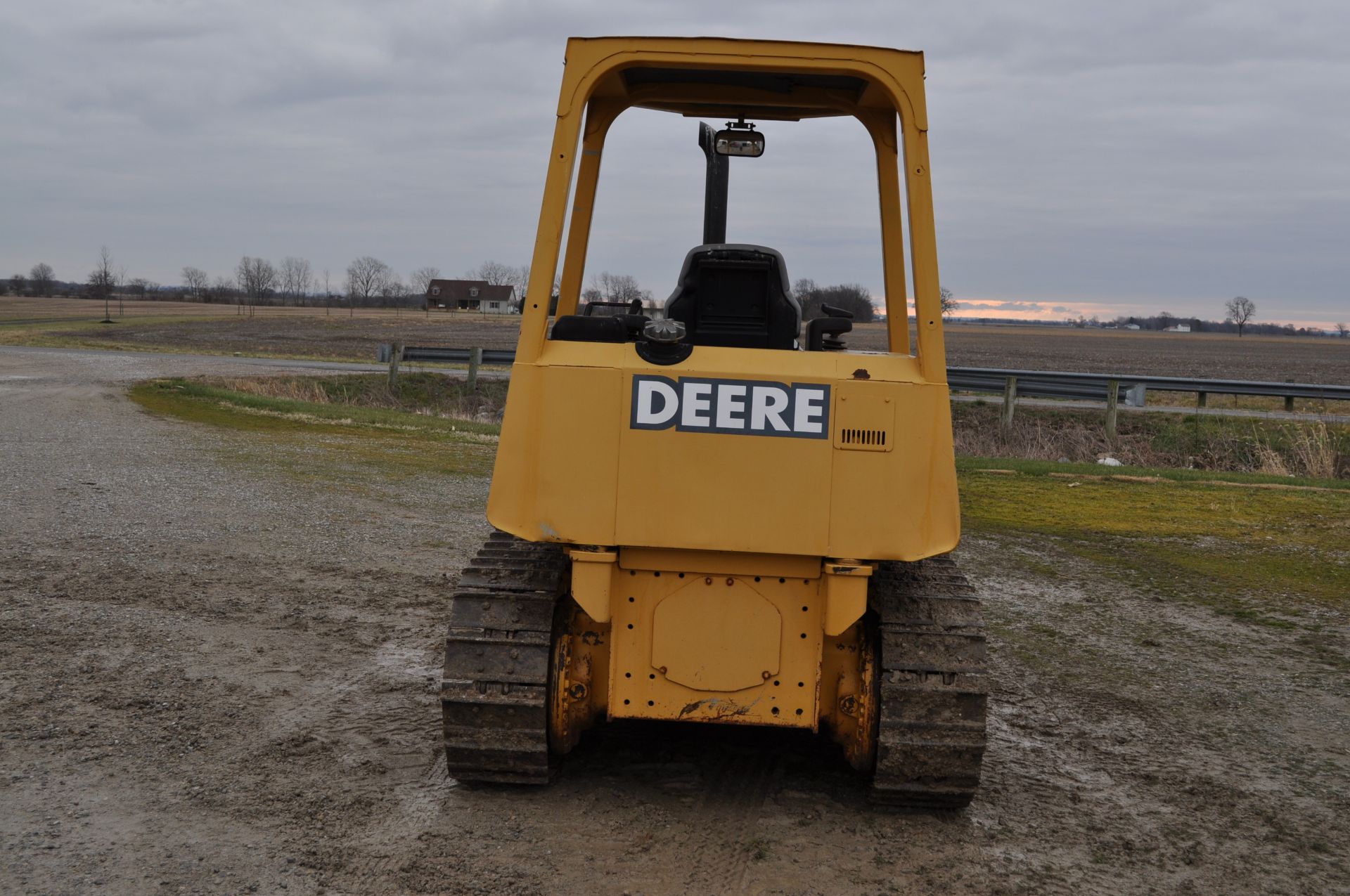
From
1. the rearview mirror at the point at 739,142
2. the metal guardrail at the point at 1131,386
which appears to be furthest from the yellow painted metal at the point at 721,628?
the metal guardrail at the point at 1131,386

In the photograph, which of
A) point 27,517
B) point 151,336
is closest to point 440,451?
point 27,517

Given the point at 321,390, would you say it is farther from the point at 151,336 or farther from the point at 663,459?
the point at 151,336

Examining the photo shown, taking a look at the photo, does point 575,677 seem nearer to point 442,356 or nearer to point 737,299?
point 737,299

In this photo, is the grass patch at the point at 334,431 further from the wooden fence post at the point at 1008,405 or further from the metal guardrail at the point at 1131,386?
the metal guardrail at the point at 1131,386

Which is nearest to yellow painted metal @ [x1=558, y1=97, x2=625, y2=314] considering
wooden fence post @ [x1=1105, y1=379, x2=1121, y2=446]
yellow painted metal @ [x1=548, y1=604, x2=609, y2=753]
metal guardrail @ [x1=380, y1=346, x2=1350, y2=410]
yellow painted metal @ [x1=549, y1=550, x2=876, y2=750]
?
yellow painted metal @ [x1=548, y1=604, x2=609, y2=753]

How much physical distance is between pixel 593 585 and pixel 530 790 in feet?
3.04

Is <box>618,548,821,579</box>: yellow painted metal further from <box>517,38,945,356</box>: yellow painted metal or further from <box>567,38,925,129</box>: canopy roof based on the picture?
<box>567,38,925,129</box>: canopy roof

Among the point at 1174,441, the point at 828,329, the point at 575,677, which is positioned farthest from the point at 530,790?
the point at 1174,441

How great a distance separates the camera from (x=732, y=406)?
4004mm

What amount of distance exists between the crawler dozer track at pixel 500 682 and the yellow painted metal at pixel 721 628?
0.45m

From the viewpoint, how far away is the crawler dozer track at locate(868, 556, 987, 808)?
4176 millimetres

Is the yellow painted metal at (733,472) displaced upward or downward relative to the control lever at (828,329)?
downward

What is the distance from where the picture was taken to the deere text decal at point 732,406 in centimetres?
399

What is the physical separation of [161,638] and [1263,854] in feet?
17.2
